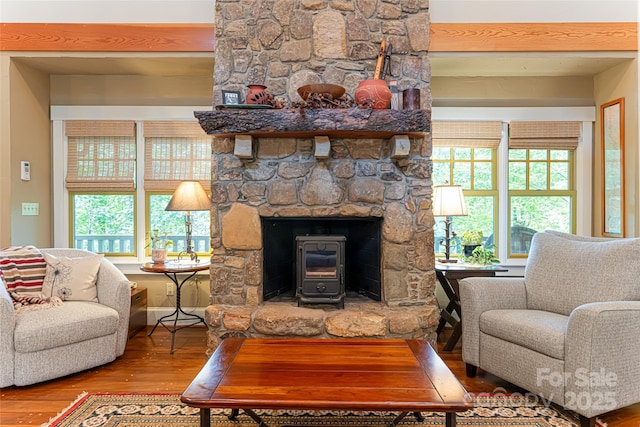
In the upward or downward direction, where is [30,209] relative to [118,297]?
upward

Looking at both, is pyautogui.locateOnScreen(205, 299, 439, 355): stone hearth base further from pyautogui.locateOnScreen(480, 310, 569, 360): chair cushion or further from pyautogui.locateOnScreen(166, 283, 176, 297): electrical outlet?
pyautogui.locateOnScreen(166, 283, 176, 297): electrical outlet

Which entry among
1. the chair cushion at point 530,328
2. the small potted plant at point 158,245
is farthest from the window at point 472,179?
the small potted plant at point 158,245

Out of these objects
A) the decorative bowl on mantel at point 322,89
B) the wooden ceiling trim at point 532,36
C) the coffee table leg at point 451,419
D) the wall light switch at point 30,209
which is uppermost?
the wooden ceiling trim at point 532,36

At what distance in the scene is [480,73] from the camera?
3.88m

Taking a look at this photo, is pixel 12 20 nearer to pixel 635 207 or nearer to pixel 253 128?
pixel 253 128

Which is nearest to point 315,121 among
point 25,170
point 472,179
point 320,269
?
point 320,269

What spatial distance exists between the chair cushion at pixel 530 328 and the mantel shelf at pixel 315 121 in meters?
1.30

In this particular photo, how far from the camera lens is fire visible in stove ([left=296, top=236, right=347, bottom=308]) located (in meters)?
3.12

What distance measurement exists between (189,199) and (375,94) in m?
1.76

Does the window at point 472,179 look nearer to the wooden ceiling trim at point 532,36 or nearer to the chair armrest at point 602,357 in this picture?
the wooden ceiling trim at point 532,36

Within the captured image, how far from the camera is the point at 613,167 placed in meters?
3.70

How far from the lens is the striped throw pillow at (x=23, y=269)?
2927 millimetres

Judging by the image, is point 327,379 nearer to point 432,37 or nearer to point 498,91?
point 432,37

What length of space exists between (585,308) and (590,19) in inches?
103
